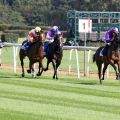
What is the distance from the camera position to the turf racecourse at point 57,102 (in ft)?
31.5

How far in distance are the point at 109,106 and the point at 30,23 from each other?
83681mm

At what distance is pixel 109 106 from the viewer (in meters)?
11.0

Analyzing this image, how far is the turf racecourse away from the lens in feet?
31.5

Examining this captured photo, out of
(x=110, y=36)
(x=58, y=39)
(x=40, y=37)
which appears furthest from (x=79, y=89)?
(x=40, y=37)

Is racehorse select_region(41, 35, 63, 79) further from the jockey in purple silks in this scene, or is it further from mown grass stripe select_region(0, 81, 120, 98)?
mown grass stripe select_region(0, 81, 120, 98)

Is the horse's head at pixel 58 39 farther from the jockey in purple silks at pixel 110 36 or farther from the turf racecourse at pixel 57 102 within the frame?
the turf racecourse at pixel 57 102

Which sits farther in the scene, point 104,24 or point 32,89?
point 104,24

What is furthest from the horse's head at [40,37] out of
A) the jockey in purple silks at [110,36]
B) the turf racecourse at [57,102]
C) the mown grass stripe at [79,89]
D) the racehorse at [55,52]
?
the turf racecourse at [57,102]

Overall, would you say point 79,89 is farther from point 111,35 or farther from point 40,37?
point 40,37

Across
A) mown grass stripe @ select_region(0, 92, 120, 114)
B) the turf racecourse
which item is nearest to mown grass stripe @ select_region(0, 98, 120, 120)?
the turf racecourse

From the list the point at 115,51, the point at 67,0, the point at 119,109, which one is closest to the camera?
the point at 119,109

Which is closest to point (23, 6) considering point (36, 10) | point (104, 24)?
point (36, 10)

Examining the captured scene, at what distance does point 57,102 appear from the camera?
449 inches

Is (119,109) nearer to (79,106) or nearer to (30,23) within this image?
(79,106)
